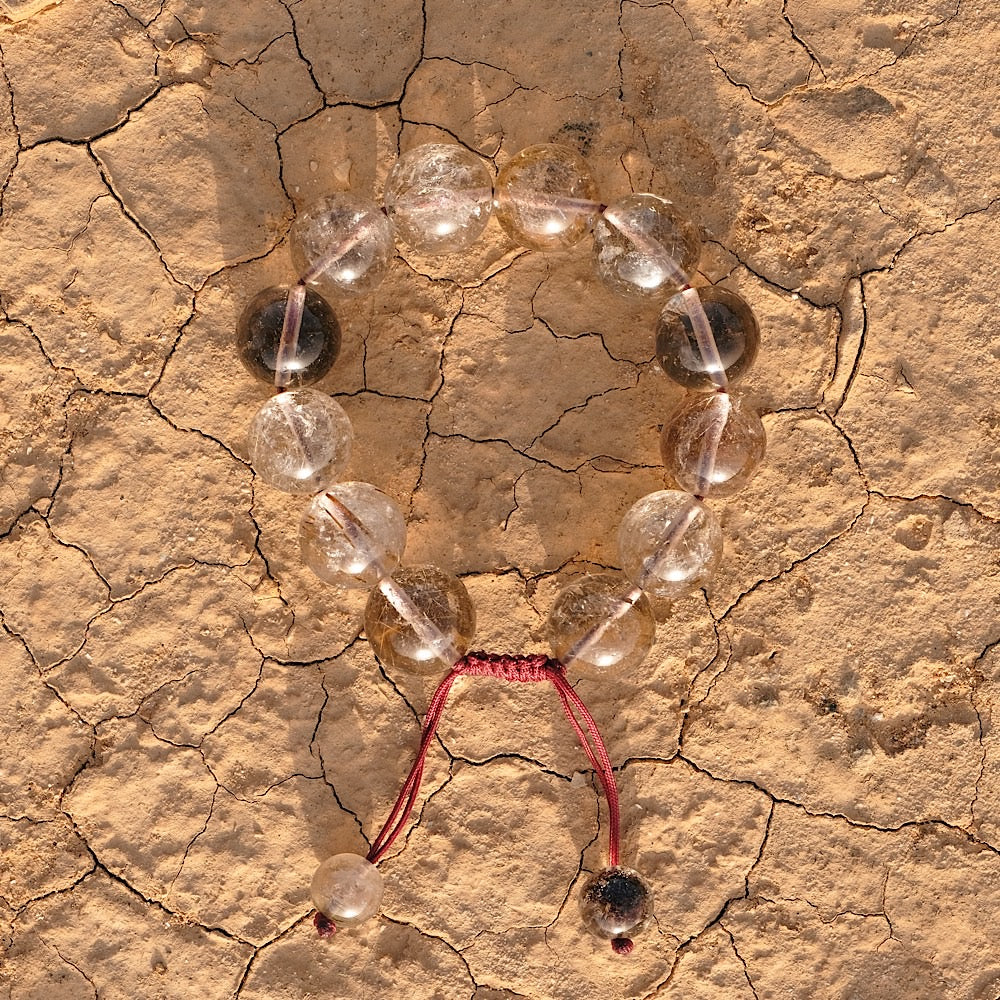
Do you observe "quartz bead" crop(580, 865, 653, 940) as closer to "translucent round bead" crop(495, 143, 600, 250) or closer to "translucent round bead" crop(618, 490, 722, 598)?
"translucent round bead" crop(618, 490, 722, 598)

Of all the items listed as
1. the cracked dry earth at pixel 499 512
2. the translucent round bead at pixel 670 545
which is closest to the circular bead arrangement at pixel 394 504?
the translucent round bead at pixel 670 545

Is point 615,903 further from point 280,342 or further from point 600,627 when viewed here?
point 280,342

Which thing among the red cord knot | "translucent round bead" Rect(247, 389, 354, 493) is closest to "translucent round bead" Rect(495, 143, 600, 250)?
"translucent round bead" Rect(247, 389, 354, 493)

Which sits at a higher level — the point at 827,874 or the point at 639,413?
the point at 639,413

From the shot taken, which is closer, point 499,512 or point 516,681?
point 516,681

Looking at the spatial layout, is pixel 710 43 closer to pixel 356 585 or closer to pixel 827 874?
pixel 356 585

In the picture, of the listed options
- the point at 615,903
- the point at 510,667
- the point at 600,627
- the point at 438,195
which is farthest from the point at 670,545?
the point at 438,195

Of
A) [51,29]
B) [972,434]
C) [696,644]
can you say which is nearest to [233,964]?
[696,644]
